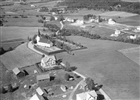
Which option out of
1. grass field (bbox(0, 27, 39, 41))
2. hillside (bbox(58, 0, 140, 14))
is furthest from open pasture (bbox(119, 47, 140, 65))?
hillside (bbox(58, 0, 140, 14))

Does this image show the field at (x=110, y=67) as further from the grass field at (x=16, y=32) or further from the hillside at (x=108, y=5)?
the hillside at (x=108, y=5)

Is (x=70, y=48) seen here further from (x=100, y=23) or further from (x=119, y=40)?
(x=100, y=23)

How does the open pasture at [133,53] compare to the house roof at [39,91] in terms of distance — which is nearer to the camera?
the house roof at [39,91]

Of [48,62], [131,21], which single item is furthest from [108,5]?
[48,62]

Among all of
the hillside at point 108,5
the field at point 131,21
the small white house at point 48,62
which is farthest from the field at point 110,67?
the hillside at point 108,5

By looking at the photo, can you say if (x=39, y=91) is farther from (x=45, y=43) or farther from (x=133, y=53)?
(x=133, y=53)

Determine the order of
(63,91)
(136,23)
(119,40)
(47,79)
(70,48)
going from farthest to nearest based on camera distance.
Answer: (136,23) → (119,40) → (70,48) → (47,79) → (63,91)

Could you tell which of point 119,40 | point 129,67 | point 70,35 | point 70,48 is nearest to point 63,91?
point 129,67

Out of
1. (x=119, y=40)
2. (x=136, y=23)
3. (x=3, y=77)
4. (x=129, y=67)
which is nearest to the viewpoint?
(x=3, y=77)
